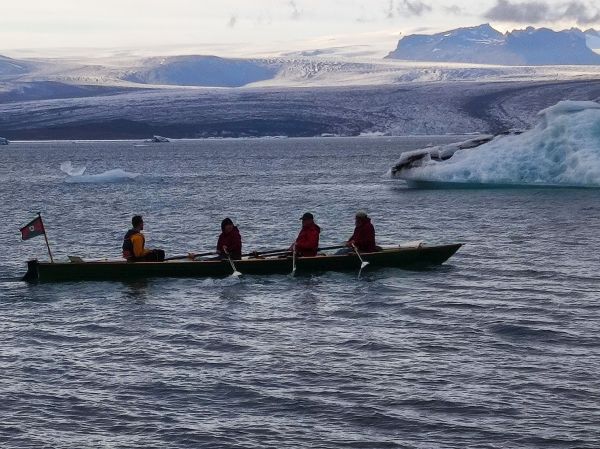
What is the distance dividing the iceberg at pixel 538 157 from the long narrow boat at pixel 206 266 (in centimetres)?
2647

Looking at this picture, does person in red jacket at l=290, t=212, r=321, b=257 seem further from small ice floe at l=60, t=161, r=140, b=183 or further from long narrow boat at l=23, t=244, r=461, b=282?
small ice floe at l=60, t=161, r=140, b=183

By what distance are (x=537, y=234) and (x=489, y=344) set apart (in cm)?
1910

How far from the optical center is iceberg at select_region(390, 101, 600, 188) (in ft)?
173

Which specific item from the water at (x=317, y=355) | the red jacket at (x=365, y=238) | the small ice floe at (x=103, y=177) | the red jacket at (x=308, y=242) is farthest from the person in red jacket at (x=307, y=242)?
the small ice floe at (x=103, y=177)

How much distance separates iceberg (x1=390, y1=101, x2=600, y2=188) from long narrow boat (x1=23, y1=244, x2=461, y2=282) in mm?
26467

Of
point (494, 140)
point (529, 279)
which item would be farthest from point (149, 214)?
point (529, 279)

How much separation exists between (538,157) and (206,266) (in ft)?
102

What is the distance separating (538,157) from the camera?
54.3 m

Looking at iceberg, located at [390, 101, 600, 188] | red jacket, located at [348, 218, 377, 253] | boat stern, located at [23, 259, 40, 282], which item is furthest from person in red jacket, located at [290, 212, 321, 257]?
iceberg, located at [390, 101, 600, 188]

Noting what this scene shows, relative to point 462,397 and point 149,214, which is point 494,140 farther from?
point 462,397

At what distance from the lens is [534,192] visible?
189 ft

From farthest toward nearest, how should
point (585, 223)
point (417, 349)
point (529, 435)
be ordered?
point (585, 223) < point (417, 349) < point (529, 435)

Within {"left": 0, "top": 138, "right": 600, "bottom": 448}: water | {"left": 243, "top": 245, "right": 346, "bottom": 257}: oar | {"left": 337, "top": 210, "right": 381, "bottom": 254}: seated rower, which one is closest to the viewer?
{"left": 0, "top": 138, "right": 600, "bottom": 448}: water

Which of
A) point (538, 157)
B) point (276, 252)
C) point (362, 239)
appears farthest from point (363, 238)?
point (538, 157)
